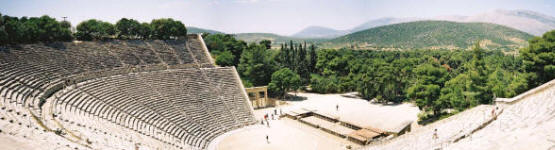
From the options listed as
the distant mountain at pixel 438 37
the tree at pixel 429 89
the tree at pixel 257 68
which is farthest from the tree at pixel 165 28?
the distant mountain at pixel 438 37

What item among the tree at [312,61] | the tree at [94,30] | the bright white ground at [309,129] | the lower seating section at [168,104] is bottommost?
the bright white ground at [309,129]

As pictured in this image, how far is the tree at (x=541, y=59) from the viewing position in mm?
24547

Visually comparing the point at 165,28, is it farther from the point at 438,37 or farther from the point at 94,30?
the point at 438,37

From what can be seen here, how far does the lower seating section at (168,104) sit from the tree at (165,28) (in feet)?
39.5

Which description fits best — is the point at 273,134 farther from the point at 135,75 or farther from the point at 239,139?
the point at 135,75

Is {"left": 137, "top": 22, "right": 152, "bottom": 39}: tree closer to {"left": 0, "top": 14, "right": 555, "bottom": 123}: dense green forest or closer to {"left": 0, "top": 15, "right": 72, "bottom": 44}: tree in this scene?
{"left": 0, "top": 14, "right": 555, "bottom": 123}: dense green forest

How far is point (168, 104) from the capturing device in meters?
27.2

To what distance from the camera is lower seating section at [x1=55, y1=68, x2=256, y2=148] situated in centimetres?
2162

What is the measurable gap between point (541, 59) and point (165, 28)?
130 feet

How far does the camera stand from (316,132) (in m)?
27.7

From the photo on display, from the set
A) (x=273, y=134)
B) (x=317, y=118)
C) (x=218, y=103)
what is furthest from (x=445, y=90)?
(x=218, y=103)

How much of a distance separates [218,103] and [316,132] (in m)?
9.30

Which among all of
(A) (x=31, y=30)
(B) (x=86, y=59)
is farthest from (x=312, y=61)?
(A) (x=31, y=30)

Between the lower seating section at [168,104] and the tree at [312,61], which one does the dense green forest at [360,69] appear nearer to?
the tree at [312,61]
